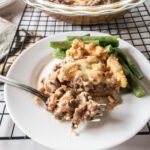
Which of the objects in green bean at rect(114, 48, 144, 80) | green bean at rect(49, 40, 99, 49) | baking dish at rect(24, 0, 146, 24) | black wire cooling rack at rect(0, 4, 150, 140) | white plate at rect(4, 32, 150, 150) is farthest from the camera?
black wire cooling rack at rect(0, 4, 150, 140)

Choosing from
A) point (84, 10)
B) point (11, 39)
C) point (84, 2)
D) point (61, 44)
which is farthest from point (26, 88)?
point (84, 2)

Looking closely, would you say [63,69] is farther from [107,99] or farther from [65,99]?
[107,99]

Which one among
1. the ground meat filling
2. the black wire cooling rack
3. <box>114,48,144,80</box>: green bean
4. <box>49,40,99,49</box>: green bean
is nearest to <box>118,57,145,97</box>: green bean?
<box>114,48,144,80</box>: green bean

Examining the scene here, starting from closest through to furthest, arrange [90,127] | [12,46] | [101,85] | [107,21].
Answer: [90,127], [101,85], [12,46], [107,21]

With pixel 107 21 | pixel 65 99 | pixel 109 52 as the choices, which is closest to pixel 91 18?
pixel 107 21

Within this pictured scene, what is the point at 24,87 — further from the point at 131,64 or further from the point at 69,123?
the point at 131,64

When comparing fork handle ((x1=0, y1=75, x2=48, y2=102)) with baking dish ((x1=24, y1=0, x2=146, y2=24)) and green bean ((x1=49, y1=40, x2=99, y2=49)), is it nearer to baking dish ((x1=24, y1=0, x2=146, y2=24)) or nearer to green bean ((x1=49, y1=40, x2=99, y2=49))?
green bean ((x1=49, y1=40, x2=99, y2=49))

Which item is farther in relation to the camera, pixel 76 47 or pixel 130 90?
pixel 76 47
